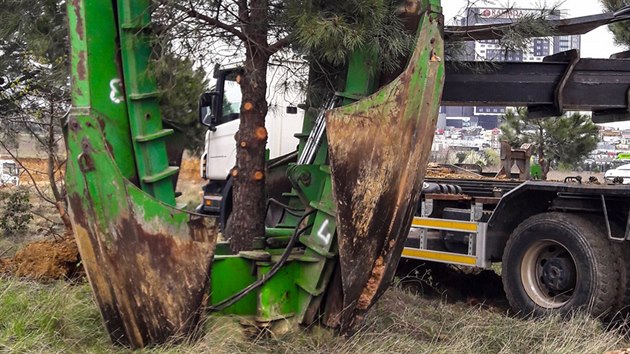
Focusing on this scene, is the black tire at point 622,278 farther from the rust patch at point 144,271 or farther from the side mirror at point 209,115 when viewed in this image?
the side mirror at point 209,115

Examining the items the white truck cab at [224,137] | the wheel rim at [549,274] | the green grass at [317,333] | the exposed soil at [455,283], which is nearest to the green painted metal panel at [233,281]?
the green grass at [317,333]

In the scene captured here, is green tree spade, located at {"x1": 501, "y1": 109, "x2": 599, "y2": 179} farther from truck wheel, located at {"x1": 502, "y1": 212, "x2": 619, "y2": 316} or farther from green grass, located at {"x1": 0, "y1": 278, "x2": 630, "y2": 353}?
green grass, located at {"x1": 0, "y1": 278, "x2": 630, "y2": 353}

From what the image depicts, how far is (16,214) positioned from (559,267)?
8634mm

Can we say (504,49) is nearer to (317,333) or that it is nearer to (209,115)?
(317,333)

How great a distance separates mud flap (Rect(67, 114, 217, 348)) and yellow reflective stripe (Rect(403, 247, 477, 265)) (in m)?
4.38

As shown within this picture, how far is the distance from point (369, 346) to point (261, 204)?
131 centimetres

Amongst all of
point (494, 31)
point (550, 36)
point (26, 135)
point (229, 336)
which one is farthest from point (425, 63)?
point (26, 135)

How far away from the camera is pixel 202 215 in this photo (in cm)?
457

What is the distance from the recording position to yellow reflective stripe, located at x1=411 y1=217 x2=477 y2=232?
848cm

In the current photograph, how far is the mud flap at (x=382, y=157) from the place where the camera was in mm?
4664

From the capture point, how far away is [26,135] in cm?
1123

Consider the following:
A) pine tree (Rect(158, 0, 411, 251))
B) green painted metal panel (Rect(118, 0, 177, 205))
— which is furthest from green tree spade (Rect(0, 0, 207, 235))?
pine tree (Rect(158, 0, 411, 251))

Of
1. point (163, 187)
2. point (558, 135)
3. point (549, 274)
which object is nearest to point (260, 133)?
point (163, 187)

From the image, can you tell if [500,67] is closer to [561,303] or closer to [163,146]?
[561,303]
